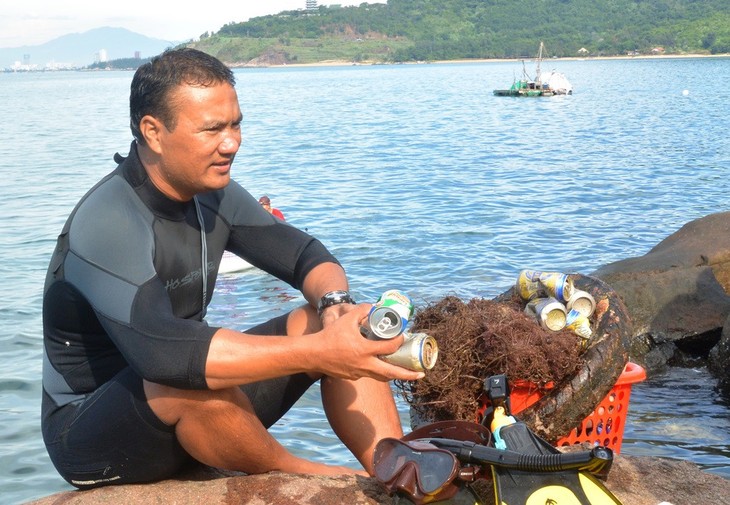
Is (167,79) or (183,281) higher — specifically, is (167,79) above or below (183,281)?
above

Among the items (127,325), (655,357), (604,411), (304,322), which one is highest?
(127,325)

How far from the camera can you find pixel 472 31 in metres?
167

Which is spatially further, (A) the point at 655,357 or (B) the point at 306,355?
(A) the point at 655,357

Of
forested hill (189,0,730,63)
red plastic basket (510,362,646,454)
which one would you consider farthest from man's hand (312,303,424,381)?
forested hill (189,0,730,63)

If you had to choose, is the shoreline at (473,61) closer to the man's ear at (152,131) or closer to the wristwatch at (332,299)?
the wristwatch at (332,299)

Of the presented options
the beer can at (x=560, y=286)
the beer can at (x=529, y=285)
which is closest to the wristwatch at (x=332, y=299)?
the beer can at (x=560, y=286)

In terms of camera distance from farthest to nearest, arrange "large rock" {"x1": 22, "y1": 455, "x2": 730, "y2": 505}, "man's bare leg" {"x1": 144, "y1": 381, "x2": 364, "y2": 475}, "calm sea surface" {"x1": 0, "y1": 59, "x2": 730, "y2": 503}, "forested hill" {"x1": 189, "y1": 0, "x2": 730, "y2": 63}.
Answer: "forested hill" {"x1": 189, "y1": 0, "x2": 730, "y2": 63}
"calm sea surface" {"x1": 0, "y1": 59, "x2": 730, "y2": 503}
"large rock" {"x1": 22, "y1": 455, "x2": 730, "y2": 505}
"man's bare leg" {"x1": 144, "y1": 381, "x2": 364, "y2": 475}

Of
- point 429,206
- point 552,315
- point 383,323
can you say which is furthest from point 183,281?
point 429,206

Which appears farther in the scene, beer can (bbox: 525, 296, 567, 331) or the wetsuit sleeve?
beer can (bbox: 525, 296, 567, 331)

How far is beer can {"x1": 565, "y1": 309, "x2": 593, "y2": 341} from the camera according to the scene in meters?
4.66

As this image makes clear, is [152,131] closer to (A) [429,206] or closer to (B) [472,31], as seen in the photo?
(A) [429,206]

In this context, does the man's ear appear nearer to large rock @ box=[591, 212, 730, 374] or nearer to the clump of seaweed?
the clump of seaweed

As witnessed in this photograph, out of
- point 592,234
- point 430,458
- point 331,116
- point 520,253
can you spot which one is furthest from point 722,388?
point 331,116

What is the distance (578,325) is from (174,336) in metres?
2.26
